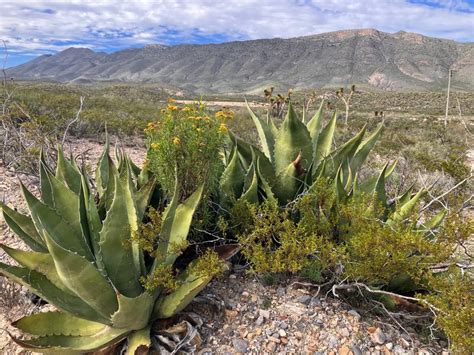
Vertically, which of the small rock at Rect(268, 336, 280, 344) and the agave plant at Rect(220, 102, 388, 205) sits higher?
the agave plant at Rect(220, 102, 388, 205)

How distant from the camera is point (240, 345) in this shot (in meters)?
2.53

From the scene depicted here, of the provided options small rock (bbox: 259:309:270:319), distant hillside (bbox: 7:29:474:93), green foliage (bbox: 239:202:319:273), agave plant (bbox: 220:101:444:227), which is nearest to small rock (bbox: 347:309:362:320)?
green foliage (bbox: 239:202:319:273)

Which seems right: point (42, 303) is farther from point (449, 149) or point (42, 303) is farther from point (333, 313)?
point (449, 149)

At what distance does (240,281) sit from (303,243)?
0.64 metres

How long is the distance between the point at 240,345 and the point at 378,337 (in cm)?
92

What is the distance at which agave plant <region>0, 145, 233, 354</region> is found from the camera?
2.32m

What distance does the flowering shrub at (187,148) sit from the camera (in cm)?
288

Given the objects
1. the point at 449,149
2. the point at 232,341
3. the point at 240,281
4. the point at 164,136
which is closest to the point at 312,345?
the point at 232,341

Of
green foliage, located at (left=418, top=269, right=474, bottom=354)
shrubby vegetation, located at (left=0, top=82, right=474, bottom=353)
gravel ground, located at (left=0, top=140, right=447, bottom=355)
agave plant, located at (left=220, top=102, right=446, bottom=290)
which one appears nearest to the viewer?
green foliage, located at (left=418, top=269, right=474, bottom=354)

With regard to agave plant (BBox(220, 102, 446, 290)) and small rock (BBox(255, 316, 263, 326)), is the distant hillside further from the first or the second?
small rock (BBox(255, 316, 263, 326))

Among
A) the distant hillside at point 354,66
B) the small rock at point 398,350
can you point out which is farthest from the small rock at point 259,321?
the distant hillside at point 354,66

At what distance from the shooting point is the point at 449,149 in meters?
13.7

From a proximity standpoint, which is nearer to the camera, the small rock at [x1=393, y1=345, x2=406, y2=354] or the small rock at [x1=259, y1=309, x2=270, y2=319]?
the small rock at [x1=393, y1=345, x2=406, y2=354]

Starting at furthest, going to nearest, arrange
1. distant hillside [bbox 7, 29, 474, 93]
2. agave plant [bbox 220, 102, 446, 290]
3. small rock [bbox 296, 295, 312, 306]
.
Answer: distant hillside [bbox 7, 29, 474, 93] → agave plant [bbox 220, 102, 446, 290] → small rock [bbox 296, 295, 312, 306]
